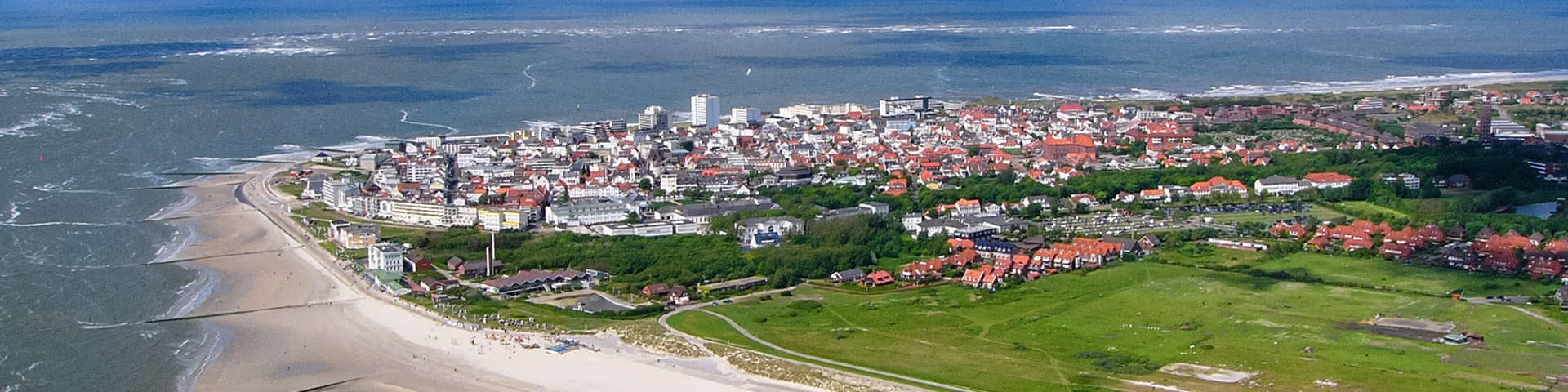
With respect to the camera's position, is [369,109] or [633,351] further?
[369,109]

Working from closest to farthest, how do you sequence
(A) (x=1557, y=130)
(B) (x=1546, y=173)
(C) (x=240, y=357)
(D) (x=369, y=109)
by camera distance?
(C) (x=240, y=357) → (B) (x=1546, y=173) → (A) (x=1557, y=130) → (D) (x=369, y=109)

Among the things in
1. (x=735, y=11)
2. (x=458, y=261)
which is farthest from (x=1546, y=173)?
(x=735, y=11)

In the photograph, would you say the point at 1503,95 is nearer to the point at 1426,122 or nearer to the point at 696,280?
the point at 1426,122

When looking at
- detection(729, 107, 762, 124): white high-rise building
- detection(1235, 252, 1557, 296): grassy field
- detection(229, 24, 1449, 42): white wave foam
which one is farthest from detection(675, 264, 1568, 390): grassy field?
detection(229, 24, 1449, 42): white wave foam

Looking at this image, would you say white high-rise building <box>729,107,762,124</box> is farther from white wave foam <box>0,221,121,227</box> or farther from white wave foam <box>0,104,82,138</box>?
white wave foam <box>0,221,121,227</box>

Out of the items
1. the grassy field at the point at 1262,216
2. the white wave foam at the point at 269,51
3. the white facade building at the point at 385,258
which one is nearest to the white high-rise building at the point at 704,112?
the grassy field at the point at 1262,216

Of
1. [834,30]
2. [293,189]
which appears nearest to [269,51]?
[834,30]
